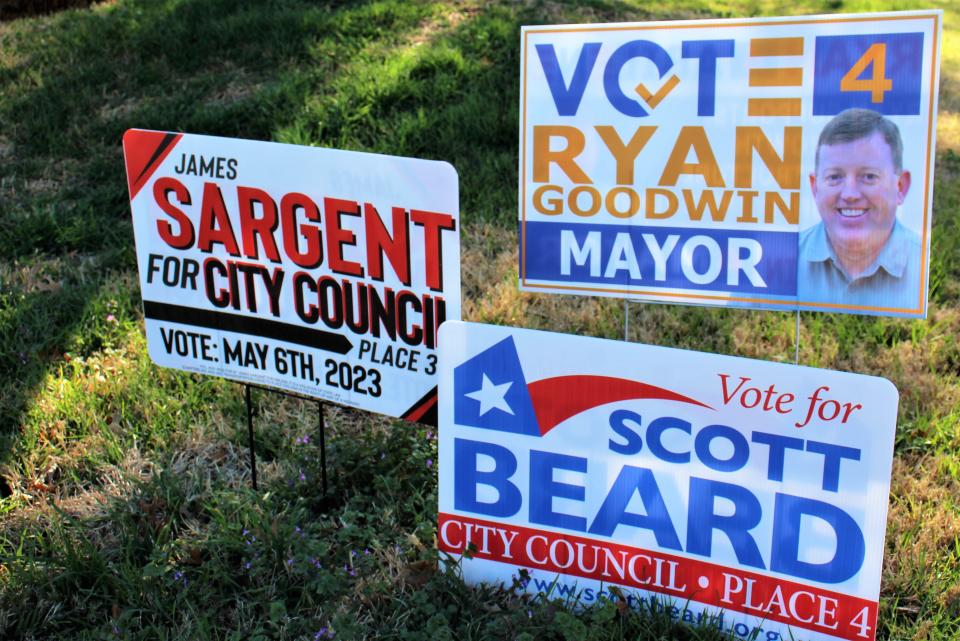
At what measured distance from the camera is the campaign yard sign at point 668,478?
7.84ft

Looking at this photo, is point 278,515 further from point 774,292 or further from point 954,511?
point 954,511

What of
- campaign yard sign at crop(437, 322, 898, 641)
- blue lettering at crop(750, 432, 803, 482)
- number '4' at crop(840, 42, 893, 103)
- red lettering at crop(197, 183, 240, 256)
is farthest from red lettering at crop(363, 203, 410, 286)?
number '4' at crop(840, 42, 893, 103)

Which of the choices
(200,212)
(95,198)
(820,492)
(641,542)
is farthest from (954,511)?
(95,198)

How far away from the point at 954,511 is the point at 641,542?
113 cm

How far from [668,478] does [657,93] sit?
1173mm

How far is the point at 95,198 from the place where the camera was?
5652 mm

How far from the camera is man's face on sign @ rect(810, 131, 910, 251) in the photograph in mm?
2785

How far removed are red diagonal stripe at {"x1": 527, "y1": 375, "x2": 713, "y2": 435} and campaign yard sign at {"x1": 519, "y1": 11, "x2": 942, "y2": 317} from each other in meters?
0.61

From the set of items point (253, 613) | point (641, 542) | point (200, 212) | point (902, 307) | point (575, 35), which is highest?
point (575, 35)

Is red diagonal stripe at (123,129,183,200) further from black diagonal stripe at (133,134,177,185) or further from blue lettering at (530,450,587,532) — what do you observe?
blue lettering at (530,450,587,532)

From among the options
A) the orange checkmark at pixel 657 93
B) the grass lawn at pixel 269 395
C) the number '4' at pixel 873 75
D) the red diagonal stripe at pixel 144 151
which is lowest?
the grass lawn at pixel 269 395

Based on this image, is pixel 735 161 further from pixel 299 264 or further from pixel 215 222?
pixel 215 222

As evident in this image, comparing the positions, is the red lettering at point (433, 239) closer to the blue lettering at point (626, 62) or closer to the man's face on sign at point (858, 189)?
the blue lettering at point (626, 62)

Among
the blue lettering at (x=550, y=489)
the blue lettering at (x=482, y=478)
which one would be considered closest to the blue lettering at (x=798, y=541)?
the blue lettering at (x=550, y=489)
